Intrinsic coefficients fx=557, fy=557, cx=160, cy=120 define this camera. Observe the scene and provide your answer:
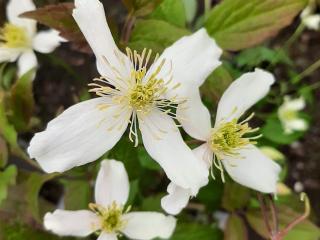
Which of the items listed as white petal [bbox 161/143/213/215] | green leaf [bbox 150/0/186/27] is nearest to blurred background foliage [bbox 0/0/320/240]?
green leaf [bbox 150/0/186/27]

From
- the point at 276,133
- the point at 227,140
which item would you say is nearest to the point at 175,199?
the point at 227,140

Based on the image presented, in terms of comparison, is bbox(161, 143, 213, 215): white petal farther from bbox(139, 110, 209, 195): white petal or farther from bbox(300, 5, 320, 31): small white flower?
bbox(300, 5, 320, 31): small white flower

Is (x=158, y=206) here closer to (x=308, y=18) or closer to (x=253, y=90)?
(x=253, y=90)

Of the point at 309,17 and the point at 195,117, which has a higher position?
the point at 195,117

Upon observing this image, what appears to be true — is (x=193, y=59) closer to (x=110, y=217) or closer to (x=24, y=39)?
(x=110, y=217)

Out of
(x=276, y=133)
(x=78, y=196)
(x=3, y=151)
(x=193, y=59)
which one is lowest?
(x=276, y=133)

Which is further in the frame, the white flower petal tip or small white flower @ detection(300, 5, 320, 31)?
small white flower @ detection(300, 5, 320, 31)

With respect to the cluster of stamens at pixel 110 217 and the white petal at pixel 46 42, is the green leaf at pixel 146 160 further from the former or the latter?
the white petal at pixel 46 42
